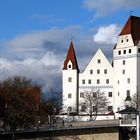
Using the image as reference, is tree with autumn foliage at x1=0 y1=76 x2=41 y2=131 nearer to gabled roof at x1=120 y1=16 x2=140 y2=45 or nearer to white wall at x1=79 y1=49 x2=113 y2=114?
gabled roof at x1=120 y1=16 x2=140 y2=45

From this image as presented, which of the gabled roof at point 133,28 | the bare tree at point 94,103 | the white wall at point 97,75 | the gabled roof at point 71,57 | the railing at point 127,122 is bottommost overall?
the railing at point 127,122

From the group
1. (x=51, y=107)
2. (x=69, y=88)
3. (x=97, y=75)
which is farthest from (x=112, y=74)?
(x=51, y=107)

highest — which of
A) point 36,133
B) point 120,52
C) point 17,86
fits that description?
point 120,52

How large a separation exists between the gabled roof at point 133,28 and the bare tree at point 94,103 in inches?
562

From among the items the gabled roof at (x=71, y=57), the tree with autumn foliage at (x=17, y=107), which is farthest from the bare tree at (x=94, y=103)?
the tree with autumn foliage at (x=17, y=107)

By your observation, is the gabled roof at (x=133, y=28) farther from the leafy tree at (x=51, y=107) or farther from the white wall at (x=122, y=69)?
the leafy tree at (x=51, y=107)

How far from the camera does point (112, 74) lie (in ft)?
417

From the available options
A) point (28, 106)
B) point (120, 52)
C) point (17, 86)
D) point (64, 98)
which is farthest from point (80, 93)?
point (28, 106)

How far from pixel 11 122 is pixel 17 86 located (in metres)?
13.6

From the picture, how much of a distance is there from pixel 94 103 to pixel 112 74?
812 cm

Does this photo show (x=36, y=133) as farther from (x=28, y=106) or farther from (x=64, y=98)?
(x=64, y=98)

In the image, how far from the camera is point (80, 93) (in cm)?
12912

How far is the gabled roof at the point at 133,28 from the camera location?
4779 inches

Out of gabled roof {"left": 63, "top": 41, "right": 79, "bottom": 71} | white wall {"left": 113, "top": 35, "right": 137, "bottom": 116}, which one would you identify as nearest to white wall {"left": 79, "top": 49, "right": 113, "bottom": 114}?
gabled roof {"left": 63, "top": 41, "right": 79, "bottom": 71}
